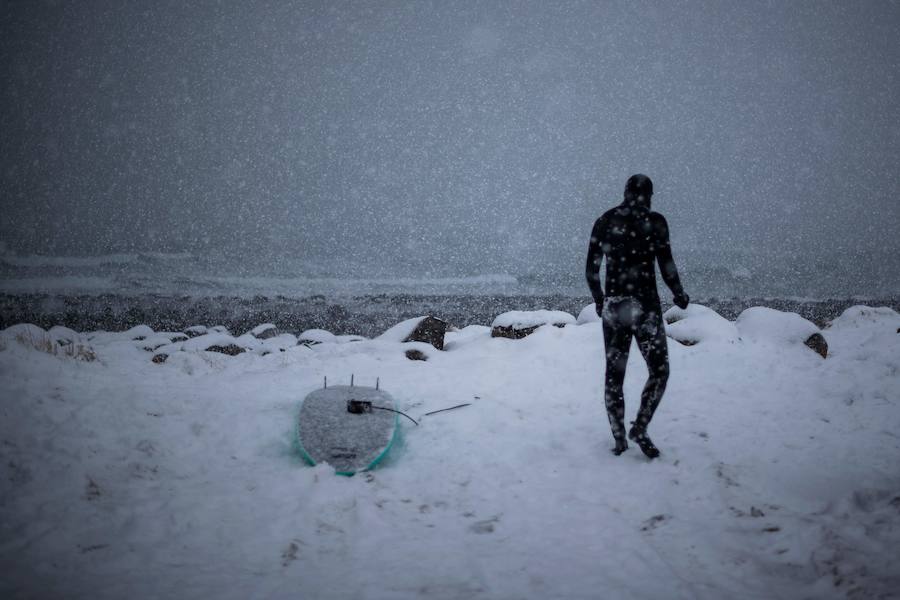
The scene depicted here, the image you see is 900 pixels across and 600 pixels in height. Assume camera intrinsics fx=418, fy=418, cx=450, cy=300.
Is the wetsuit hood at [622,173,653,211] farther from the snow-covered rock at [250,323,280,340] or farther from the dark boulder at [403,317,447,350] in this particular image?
the snow-covered rock at [250,323,280,340]

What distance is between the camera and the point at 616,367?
4371 mm

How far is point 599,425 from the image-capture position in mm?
5586

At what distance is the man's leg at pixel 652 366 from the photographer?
4.24m

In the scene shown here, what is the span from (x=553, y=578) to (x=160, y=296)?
88837 millimetres

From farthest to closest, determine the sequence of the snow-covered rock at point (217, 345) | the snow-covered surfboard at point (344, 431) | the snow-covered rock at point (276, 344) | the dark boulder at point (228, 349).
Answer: the dark boulder at point (228, 349)
the snow-covered rock at point (217, 345)
the snow-covered rock at point (276, 344)
the snow-covered surfboard at point (344, 431)

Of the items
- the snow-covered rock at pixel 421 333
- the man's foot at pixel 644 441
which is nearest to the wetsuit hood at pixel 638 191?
the man's foot at pixel 644 441

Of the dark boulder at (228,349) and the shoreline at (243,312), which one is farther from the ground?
the dark boulder at (228,349)

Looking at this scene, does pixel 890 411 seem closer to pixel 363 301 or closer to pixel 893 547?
pixel 893 547

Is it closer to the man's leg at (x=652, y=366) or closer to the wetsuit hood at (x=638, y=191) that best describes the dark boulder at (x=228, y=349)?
the man's leg at (x=652, y=366)

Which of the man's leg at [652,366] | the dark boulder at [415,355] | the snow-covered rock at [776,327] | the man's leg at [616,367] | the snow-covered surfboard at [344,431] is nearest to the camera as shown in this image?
the man's leg at [652,366]

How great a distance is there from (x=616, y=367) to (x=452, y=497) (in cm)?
211

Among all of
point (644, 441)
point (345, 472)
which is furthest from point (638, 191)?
point (345, 472)

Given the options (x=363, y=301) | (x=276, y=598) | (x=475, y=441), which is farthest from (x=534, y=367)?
(x=363, y=301)

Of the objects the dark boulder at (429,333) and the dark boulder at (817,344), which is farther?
the dark boulder at (429,333)
